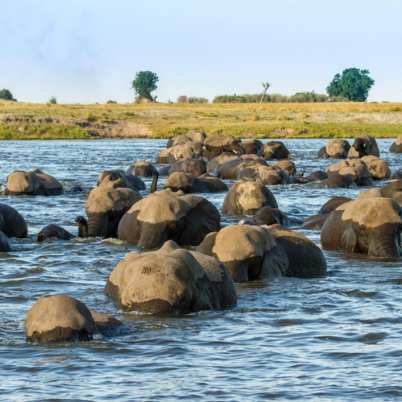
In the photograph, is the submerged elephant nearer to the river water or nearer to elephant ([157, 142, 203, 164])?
the river water

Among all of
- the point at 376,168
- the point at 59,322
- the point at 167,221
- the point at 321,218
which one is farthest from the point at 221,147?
the point at 59,322

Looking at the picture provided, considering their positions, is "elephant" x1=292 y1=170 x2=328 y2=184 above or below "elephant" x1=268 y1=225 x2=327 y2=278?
above

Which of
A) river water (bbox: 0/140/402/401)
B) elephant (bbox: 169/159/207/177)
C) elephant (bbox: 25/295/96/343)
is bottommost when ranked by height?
river water (bbox: 0/140/402/401)

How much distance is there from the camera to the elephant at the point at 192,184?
119 ft

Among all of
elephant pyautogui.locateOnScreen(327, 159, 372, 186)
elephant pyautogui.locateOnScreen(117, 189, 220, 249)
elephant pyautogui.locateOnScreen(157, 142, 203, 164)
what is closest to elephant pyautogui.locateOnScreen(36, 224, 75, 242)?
elephant pyautogui.locateOnScreen(117, 189, 220, 249)

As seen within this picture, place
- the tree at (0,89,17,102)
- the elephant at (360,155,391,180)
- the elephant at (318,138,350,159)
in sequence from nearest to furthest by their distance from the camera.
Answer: the elephant at (360,155,391,180) → the elephant at (318,138,350,159) → the tree at (0,89,17,102)

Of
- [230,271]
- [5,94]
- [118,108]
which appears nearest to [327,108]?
[118,108]

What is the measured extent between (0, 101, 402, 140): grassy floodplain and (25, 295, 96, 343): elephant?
7230 cm

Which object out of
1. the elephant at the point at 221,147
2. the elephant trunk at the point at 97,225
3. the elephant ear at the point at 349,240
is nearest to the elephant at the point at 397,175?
the elephant at the point at 221,147

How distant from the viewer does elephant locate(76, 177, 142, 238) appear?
83.9ft

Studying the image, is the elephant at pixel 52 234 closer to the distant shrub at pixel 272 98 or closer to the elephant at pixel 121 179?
the elephant at pixel 121 179

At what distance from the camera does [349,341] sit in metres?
14.9

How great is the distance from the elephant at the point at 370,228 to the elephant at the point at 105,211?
5.35 m

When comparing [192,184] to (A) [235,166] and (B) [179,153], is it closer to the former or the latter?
(A) [235,166]
